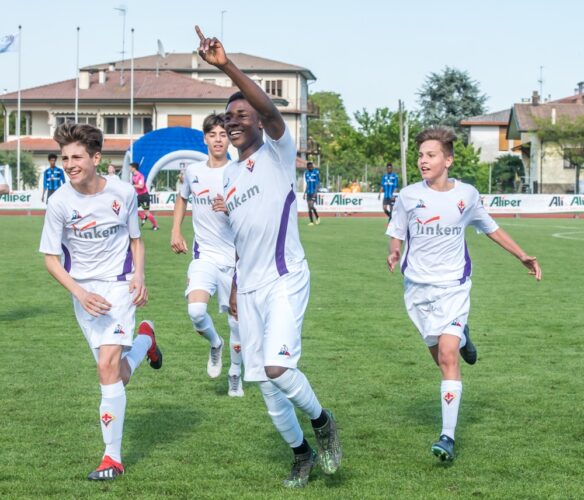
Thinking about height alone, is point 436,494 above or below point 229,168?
below

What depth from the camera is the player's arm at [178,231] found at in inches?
357

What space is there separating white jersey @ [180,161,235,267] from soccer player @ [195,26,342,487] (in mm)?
2965

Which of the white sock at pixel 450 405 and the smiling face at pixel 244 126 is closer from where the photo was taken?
the smiling face at pixel 244 126

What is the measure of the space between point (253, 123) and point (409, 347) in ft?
18.7

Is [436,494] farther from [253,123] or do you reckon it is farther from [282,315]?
[253,123]

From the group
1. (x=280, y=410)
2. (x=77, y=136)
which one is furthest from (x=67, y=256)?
(x=280, y=410)

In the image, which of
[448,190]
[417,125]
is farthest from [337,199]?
[417,125]

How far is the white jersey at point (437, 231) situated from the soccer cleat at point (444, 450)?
3.71ft

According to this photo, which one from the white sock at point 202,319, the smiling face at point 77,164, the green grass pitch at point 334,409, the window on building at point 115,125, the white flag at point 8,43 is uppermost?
the white flag at point 8,43

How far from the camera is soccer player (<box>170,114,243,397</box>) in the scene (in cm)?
902

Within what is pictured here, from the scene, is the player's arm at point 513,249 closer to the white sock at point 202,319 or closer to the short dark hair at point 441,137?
the short dark hair at point 441,137

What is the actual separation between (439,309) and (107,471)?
238cm

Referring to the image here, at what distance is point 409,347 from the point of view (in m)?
11.2

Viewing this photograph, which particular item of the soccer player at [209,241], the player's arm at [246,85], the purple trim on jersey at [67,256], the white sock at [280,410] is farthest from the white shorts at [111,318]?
the soccer player at [209,241]
